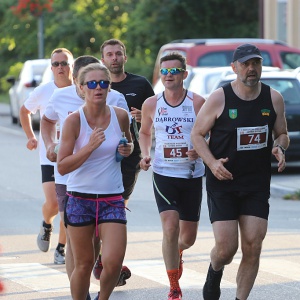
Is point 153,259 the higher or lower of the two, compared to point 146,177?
higher

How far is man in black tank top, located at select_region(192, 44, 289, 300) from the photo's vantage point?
765 centimetres

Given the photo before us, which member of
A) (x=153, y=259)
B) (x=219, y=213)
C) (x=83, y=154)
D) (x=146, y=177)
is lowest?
(x=146, y=177)

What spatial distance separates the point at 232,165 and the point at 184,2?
31.2 m

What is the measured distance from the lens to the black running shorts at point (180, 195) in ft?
27.9

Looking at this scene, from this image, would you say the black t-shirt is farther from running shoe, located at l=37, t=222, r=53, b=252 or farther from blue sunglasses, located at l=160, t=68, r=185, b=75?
running shoe, located at l=37, t=222, r=53, b=252

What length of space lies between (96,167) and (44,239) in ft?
12.0

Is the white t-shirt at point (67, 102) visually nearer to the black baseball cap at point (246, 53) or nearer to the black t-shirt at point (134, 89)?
the black t-shirt at point (134, 89)

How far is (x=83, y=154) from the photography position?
7.13 meters

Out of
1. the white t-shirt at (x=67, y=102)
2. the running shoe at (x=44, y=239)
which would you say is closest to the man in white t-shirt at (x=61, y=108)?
the white t-shirt at (x=67, y=102)

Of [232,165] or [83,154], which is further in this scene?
[232,165]

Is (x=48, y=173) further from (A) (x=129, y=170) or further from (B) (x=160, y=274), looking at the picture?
(B) (x=160, y=274)

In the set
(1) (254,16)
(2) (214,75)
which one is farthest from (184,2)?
(2) (214,75)

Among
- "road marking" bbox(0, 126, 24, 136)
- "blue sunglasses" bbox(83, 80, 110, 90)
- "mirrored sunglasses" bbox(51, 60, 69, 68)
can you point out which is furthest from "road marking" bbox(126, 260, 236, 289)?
"road marking" bbox(0, 126, 24, 136)

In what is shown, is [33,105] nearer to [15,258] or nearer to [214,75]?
[15,258]
